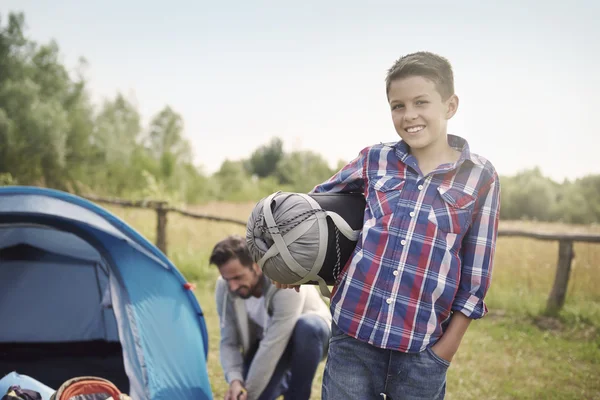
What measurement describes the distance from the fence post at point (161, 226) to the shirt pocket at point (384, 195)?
16.2 feet

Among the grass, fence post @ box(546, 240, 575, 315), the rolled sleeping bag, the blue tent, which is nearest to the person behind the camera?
the rolled sleeping bag

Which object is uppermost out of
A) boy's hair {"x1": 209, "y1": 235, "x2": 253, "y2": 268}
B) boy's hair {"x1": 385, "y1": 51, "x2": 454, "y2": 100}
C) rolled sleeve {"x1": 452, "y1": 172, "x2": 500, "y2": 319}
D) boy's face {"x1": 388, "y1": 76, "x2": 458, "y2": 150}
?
boy's hair {"x1": 385, "y1": 51, "x2": 454, "y2": 100}

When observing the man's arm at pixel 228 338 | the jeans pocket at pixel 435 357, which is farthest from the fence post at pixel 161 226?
the jeans pocket at pixel 435 357

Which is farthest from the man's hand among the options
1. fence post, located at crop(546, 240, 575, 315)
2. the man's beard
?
fence post, located at crop(546, 240, 575, 315)

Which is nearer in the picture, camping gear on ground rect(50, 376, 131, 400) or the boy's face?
the boy's face

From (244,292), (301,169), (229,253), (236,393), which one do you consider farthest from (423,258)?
(301,169)

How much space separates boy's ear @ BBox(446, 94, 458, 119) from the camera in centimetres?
146

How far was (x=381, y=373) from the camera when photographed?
4.65ft

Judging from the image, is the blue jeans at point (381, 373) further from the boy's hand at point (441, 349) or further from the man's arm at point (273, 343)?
the man's arm at point (273, 343)

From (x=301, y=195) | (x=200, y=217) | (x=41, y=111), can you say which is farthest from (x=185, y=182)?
(x=301, y=195)

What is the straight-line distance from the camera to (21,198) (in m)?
2.52

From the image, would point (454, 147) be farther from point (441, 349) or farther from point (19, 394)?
point (19, 394)

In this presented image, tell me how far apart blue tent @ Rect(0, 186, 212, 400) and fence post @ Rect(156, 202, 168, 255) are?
7.56ft

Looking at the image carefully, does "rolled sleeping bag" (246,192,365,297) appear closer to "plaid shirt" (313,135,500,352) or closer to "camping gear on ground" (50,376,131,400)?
"plaid shirt" (313,135,500,352)
